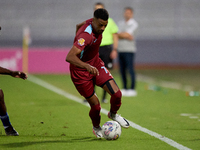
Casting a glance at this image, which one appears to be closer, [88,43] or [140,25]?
[88,43]

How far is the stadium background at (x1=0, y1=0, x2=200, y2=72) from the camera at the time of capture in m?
25.7

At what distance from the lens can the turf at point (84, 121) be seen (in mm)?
5379

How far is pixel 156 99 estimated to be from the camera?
1086cm

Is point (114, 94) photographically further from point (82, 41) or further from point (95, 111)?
point (82, 41)

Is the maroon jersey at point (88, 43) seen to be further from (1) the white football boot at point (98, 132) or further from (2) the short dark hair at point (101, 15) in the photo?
(1) the white football boot at point (98, 132)

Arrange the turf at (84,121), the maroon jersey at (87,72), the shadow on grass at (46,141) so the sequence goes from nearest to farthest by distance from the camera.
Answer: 1. the shadow on grass at (46,141)
2. the turf at (84,121)
3. the maroon jersey at (87,72)

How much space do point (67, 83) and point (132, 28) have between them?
4.56 m

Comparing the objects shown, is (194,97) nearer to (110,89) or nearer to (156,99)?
(156,99)

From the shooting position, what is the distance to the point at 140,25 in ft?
87.5

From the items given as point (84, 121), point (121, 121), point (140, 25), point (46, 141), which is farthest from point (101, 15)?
point (140, 25)

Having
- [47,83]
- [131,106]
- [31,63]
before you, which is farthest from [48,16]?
[131,106]

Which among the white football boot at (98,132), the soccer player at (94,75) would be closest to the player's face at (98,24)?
the soccer player at (94,75)

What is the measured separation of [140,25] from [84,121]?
65.7 feet

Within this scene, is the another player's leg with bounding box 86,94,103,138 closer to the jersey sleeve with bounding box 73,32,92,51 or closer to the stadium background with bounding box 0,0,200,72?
the jersey sleeve with bounding box 73,32,92,51
